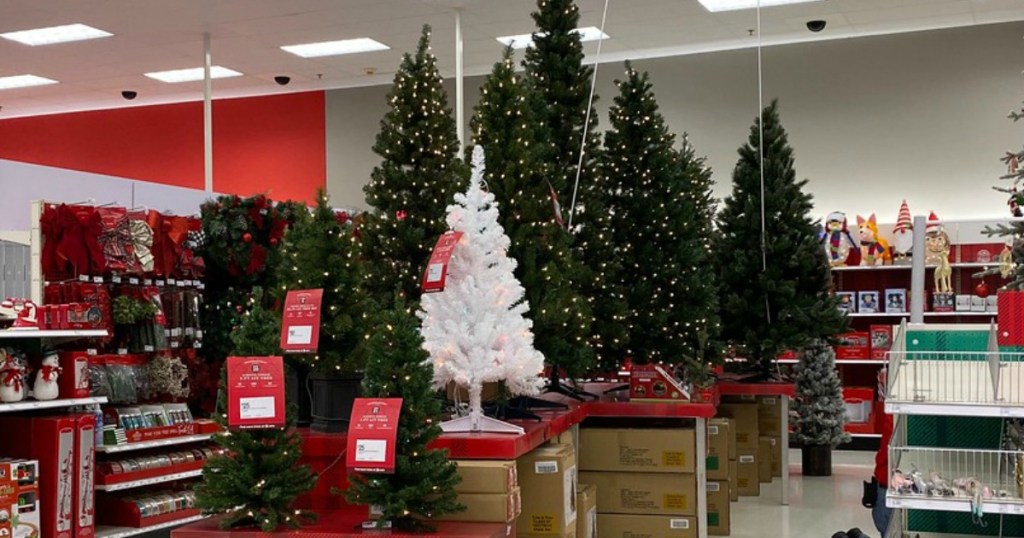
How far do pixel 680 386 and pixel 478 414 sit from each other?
2.17 metres

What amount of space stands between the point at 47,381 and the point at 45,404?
0.14 metres

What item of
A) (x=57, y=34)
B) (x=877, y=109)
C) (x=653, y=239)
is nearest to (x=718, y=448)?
(x=653, y=239)

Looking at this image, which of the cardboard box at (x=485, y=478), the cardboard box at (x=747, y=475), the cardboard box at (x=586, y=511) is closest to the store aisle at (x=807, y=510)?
the cardboard box at (x=747, y=475)

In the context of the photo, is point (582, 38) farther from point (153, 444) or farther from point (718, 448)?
point (153, 444)

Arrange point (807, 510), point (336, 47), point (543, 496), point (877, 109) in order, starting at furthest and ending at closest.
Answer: point (877, 109), point (336, 47), point (807, 510), point (543, 496)

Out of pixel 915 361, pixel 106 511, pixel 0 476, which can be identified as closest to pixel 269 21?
pixel 106 511

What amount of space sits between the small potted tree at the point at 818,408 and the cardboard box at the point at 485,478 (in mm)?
6472

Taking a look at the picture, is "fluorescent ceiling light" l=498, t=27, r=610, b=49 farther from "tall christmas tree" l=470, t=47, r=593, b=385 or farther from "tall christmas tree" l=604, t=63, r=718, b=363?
"tall christmas tree" l=470, t=47, r=593, b=385

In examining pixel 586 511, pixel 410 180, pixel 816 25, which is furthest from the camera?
pixel 816 25

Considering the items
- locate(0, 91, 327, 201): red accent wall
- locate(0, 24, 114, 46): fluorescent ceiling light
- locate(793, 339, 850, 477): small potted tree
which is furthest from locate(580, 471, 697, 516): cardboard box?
locate(0, 91, 327, 201): red accent wall

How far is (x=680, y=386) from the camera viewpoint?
633 cm

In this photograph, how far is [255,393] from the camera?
12.1 ft

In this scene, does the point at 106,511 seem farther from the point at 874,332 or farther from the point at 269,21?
the point at 874,332

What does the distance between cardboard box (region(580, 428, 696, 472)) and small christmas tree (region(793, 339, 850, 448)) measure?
423 centimetres
